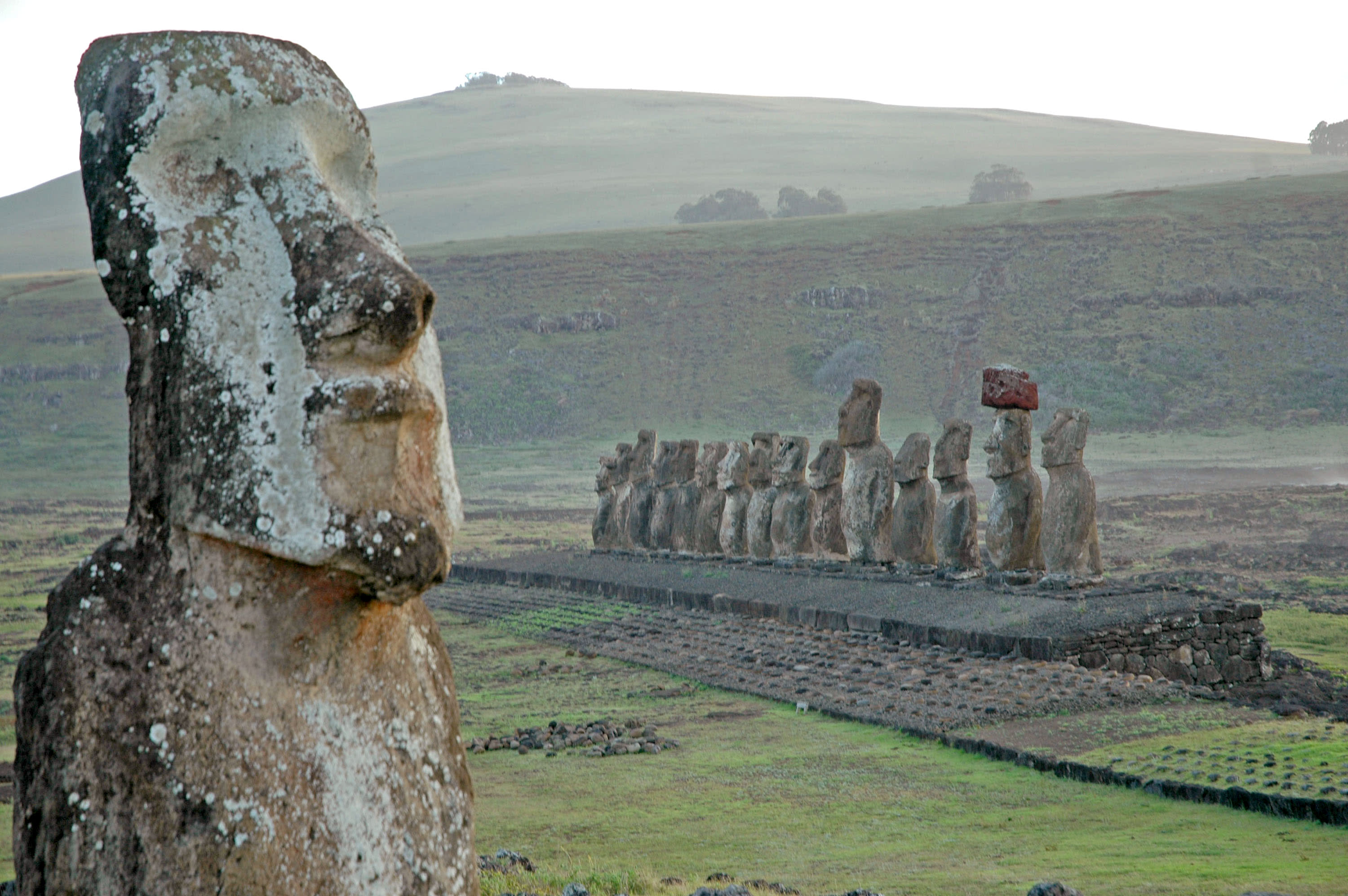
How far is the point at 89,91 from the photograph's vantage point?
2.91 meters

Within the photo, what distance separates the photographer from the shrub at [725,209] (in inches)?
3465

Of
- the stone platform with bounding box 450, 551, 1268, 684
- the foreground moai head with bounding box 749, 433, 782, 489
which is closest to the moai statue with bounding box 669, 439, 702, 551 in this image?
the foreground moai head with bounding box 749, 433, 782, 489

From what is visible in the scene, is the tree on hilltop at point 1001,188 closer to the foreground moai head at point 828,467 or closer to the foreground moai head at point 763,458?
the foreground moai head at point 763,458

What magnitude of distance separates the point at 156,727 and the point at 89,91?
54.2 inches

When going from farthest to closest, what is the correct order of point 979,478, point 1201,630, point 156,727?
1. point 979,478
2. point 1201,630
3. point 156,727

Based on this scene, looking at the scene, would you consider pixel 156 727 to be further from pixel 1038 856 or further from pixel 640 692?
pixel 640 692

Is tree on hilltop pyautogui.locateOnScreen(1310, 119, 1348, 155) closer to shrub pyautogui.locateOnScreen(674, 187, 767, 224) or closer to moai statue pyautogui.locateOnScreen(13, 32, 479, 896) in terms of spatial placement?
shrub pyautogui.locateOnScreen(674, 187, 767, 224)

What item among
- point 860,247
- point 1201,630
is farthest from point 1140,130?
point 1201,630

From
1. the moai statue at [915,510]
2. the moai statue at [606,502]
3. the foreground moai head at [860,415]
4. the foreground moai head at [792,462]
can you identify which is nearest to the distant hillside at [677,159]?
the moai statue at [606,502]

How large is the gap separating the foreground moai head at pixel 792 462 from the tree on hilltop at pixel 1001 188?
71820mm

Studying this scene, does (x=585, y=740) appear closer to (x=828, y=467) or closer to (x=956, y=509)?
(x=956, y=509)

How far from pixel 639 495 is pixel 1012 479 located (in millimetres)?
8314

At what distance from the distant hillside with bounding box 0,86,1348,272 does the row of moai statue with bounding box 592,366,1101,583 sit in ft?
240

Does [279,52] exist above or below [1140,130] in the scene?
below
